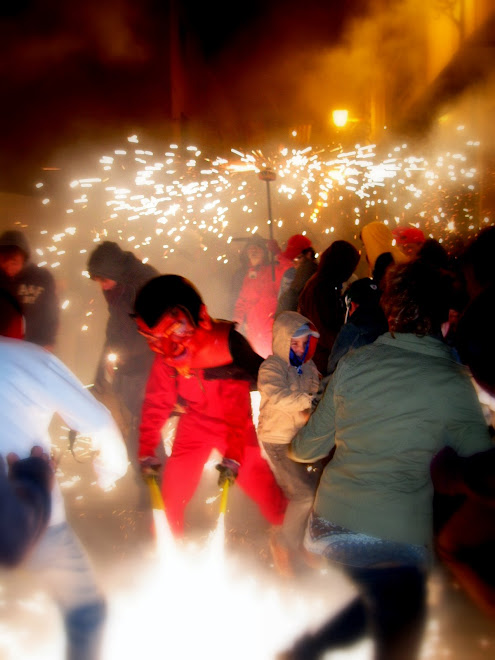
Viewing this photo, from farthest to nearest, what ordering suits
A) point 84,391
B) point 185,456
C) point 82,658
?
point 185,456 → point 84,391 → point 82,658

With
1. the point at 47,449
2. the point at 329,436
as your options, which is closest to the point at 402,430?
the point at 329,436

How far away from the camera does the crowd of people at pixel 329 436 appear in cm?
208

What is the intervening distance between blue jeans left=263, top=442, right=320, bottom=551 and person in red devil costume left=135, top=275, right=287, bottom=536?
156mm

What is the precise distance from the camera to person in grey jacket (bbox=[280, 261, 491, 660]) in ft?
6.77

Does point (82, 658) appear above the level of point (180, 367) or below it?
below

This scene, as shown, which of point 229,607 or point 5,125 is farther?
point 5,125

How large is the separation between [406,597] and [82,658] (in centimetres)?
141

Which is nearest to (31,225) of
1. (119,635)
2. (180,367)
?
(180,367)

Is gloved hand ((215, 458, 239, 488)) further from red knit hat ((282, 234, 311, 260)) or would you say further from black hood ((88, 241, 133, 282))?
red knit hat ((282, 234, 311, 260))

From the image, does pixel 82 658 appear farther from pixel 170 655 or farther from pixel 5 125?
pixel 5 125

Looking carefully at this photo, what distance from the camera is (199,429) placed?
146 inches

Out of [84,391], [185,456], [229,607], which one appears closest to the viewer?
[84,391]

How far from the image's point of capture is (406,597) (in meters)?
2.06

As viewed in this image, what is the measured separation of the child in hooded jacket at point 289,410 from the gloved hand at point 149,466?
715 mm
